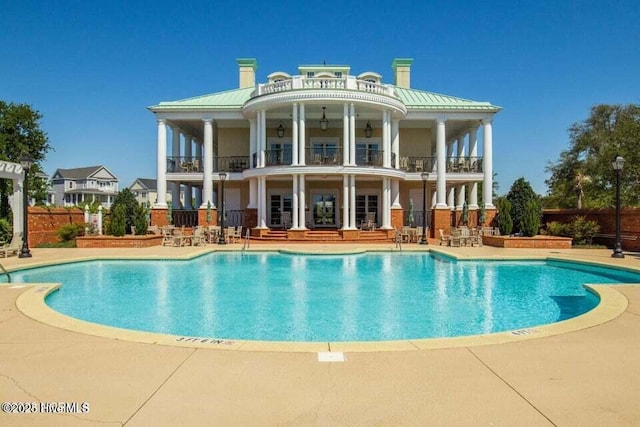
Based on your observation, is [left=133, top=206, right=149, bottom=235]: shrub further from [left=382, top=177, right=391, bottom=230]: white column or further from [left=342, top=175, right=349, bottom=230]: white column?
[left=382, top=177, right=391, bottom=230]: white column

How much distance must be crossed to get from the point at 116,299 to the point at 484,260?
1232 centimetres

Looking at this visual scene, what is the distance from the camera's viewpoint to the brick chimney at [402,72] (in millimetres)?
29438

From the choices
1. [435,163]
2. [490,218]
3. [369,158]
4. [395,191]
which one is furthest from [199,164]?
[490,218]

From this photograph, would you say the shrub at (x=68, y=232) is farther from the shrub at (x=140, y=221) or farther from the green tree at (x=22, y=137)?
the green tree at (x=22, y=137)

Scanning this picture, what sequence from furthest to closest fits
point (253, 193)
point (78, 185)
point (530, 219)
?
point (78, 185) → point (253, 193) → point (530, 219)

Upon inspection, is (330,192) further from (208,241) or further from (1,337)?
(1,337)

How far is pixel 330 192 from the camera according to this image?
26047 mm

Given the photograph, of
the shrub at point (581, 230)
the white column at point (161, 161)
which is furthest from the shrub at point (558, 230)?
the white column at point (161, 161)

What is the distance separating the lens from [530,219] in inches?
716

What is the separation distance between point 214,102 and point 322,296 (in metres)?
19.4

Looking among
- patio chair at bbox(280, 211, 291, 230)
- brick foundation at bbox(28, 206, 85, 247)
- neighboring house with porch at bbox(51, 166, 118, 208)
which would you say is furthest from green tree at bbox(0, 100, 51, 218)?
neighboring house with porch at bbox(51, 166, 118, 208)

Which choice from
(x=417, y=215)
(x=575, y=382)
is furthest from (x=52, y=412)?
(x=417, y=215)

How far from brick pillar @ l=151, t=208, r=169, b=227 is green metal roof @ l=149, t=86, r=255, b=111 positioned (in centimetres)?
611

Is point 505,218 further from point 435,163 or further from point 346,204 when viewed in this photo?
point 435,163
